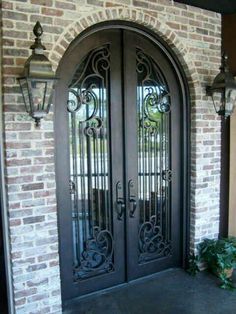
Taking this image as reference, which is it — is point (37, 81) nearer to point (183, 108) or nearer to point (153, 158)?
point (153, 158)

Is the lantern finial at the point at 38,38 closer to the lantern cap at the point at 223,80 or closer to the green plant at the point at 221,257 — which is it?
the lantern cap at the point at 223,80

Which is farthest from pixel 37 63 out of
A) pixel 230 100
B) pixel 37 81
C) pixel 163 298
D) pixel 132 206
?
pixel 163 298

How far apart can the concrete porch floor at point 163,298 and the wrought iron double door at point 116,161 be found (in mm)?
116

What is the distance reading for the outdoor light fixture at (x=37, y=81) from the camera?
7.72 feet

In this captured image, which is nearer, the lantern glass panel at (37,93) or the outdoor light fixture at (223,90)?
the lantern glass panel at (37,93)

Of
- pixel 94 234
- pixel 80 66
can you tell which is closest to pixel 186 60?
pixel 80 66

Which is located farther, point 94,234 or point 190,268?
point 190,268

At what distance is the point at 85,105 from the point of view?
3014 mm

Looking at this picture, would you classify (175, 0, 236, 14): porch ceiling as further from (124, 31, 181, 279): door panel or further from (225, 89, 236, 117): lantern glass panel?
(225, 89, 236, 117): lantern glass panel

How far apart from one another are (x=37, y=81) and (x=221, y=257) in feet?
8.35

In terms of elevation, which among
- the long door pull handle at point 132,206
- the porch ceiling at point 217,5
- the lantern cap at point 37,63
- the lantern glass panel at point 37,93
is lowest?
the long door pull handle at point 132,206

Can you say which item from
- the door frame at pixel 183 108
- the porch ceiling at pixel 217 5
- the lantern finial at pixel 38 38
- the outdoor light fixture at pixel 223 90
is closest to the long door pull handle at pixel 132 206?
the door frame at pixel 183 108

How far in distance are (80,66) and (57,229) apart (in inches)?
57.0

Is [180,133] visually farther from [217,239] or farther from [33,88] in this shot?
[33,88]
